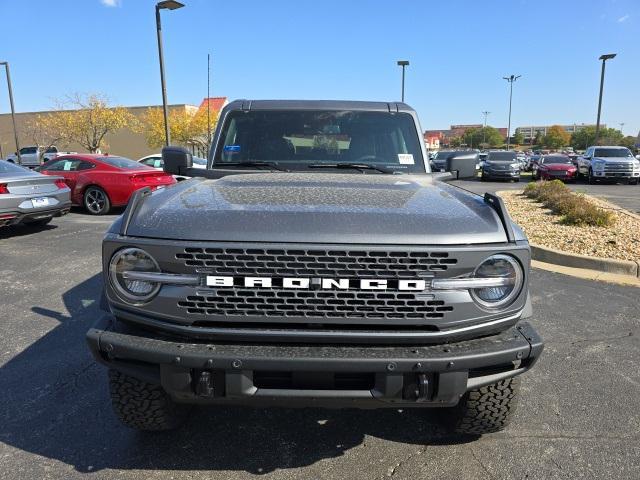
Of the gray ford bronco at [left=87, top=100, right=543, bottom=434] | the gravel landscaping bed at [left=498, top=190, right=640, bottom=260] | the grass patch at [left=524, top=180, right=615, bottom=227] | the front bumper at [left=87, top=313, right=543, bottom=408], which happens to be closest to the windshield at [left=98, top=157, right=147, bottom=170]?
the gravel landscaping bed at [left=498, top=190, right=640, bottom=260]

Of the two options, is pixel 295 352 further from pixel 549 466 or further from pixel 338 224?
pixel 549 466

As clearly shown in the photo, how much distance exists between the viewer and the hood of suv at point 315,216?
81.7 inches

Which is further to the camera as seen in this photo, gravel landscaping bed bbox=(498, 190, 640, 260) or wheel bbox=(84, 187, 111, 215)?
wheel bbox=(84, 187, 111, 215)

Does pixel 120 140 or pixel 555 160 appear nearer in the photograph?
pixel 555 160

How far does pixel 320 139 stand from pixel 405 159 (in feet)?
2.18

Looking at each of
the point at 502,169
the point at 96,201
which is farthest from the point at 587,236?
the point at 502,169

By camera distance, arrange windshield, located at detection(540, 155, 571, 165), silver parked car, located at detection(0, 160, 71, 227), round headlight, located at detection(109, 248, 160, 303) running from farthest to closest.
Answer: windshield, located at detection(540, 155, 571, 165), silver parked car, located at detection(0, 160, 71, 227), round headlight, located at detection(109, 248, 160, 303)

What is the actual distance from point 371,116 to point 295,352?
238 cm

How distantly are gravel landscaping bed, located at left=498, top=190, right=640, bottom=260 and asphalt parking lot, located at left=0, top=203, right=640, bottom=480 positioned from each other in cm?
313

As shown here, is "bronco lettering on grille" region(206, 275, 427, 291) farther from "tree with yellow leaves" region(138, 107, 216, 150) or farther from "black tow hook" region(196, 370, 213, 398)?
"tree with yellow leaves" region(138, 107, 216, 150)

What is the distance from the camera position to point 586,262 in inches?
254

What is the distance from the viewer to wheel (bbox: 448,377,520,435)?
251cm

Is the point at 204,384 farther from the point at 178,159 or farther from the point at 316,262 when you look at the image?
the point at 178,159

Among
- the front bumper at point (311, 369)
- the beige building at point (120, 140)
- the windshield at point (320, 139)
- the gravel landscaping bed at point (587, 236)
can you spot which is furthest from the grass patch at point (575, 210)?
the beige building at point (120, 140)
